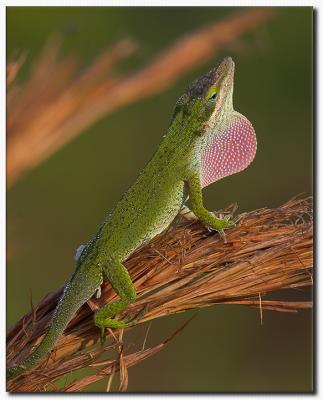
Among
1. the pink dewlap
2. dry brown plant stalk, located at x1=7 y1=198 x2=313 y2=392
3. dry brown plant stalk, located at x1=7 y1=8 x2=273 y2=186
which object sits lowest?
dry brown plant stalk, located at x1=7 y1=198 x2=313 y2=392

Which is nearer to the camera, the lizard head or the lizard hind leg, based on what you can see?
the lizard hind leg

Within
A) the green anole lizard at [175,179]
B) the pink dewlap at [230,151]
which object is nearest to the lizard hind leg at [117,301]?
the green anole lizard at [175,179]

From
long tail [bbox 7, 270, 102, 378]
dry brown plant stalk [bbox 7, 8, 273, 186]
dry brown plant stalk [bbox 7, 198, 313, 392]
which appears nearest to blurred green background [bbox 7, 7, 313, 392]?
dry brown plant stalk [bbox 7, 8, 273, 186]

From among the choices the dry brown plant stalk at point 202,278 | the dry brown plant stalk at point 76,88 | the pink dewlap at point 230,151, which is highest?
the dry brown plant stalk at point 76,88

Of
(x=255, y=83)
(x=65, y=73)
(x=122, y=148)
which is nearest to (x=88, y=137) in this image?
(x=122, y=148)

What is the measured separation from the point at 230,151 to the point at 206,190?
1.71 metres

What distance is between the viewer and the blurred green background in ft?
13.6

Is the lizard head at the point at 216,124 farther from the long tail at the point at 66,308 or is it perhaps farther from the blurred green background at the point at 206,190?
the blurred green background at the point at 206,190

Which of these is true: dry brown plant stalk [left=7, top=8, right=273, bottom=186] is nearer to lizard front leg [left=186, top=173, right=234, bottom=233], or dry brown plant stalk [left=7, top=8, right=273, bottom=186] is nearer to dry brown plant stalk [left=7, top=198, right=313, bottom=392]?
lizard front leg [left=186, top=173, right=234, bottom=233]

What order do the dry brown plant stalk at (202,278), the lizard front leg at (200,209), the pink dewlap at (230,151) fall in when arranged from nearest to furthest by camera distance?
1. the dry brown plant stalk at (202,278)
2. the lizard front leg at (200,209)
3. the pink dewlap at (230,151)

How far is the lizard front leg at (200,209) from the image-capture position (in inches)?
92.1

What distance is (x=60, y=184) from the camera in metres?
4.82

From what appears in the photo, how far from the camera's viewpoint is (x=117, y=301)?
2373mm

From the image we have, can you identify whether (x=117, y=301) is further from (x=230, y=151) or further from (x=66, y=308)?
(x=230, y=151)
